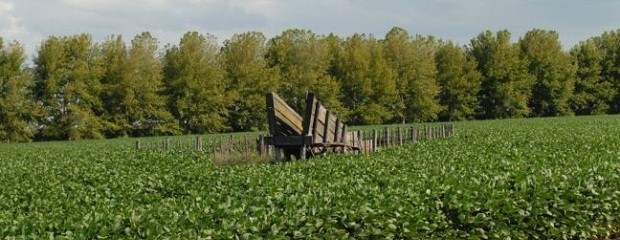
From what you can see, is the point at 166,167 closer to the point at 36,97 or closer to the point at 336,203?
the point at 336,203

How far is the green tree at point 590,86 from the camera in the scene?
293ft

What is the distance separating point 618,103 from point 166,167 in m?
83.0

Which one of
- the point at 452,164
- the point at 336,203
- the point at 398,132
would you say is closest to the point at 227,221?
the point at 336,203

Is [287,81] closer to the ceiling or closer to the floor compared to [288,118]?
closer to the ceiling

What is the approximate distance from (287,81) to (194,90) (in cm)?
965

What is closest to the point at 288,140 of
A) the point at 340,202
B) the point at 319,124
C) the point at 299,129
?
the point at 299,129

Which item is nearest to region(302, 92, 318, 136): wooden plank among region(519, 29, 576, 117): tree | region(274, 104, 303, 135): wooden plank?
region(274, 104, 303, 135): wooden plank

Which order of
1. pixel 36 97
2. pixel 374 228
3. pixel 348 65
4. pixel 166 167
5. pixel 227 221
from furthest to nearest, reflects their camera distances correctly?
1. pixel 348 65
2. pixel 36 97
3. pixel 166 167
4. pixel 374 228
5. pixel 227 221

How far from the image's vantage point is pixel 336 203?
8.74 metres

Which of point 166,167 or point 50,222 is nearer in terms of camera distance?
point 50,222

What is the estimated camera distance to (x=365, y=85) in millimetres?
76000

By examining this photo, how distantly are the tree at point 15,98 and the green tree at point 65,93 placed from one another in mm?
1175

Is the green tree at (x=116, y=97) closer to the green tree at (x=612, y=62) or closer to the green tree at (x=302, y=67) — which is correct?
the green tree at (x=302, y=67)

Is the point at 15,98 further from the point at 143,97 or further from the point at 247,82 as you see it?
the point at 247,82
